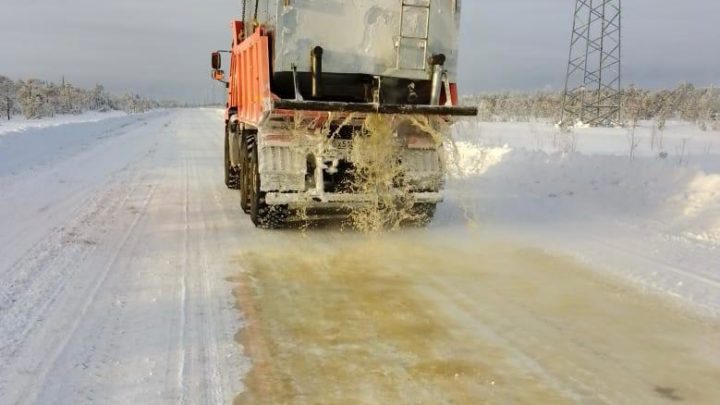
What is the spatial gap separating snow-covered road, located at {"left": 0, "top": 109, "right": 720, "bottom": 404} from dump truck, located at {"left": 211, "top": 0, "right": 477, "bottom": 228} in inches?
28.0

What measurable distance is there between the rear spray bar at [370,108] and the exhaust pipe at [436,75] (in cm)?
38

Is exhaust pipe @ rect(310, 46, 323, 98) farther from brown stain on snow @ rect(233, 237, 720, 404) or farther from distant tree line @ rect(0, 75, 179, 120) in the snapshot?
distant tree line @ rect(0, 75, 179, 120)

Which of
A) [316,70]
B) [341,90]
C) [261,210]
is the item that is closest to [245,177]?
[261,210]

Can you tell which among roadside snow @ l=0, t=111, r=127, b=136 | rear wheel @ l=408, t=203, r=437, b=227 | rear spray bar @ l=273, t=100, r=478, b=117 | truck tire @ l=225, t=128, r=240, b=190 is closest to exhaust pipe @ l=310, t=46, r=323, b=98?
rear spray bar @ l=273, t=100, r=478, b=117

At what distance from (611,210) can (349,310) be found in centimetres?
589

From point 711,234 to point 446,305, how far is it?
177 inches

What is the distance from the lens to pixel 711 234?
7.74 meters

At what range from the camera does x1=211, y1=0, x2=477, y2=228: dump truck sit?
746 centimetres

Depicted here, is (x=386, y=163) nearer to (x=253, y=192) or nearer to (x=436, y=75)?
(x=436, y=75)

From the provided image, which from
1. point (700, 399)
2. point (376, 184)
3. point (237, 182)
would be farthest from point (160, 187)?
point (700, 399)

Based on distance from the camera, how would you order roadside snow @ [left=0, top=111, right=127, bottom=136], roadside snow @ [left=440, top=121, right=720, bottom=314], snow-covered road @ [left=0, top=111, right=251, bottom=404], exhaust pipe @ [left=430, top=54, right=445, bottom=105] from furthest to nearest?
roadside snow @ [left=0, top=111, right=127, bottom=136], exhaust pipe @ [left=430, top=54, right=445, bottom=105], roadside snow @ [left=440, top=121, right=720, bottom=314], snow-covered road @ [left=0, top=111, right=251, bottom=404]

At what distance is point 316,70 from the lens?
295 inches

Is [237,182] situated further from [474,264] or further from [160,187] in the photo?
[474,264]

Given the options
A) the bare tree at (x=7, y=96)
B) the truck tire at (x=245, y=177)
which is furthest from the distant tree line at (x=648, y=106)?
the bare tree at (x=7, y=96)
